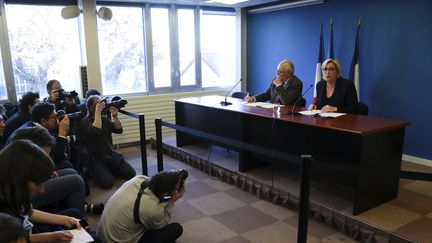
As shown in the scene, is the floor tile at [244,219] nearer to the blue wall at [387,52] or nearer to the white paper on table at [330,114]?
the white paper on table at [330,114]

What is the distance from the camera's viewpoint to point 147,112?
17.7ft

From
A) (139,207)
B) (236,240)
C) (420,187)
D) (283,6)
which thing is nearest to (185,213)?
(236,240)

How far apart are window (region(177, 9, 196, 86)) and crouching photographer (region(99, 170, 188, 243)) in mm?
3923

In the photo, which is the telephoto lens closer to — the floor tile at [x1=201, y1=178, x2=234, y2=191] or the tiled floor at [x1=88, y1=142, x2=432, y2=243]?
the tiled floor at [x1=88, y1=142, x2=432, y2=243]

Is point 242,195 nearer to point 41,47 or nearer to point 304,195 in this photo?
point 304,195

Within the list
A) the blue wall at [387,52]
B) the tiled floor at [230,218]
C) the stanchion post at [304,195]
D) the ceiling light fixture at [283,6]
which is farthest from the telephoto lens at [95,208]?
the ceiling light fixture at [283,6]

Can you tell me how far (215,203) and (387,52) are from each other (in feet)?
9.26

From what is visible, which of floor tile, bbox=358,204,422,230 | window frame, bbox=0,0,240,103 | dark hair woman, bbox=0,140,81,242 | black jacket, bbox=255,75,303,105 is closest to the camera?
dark hair woman, bbox=0,140,81,242

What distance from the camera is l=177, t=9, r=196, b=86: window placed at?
568 centimetres

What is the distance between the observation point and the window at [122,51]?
5.14 meters

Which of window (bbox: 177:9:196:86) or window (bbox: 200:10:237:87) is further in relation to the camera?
window (bbox: 200:10:237:87)

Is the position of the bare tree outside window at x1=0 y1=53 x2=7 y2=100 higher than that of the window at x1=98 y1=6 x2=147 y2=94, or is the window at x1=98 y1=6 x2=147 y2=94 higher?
the window at x1=98 y1=6 x2=147 y2=94

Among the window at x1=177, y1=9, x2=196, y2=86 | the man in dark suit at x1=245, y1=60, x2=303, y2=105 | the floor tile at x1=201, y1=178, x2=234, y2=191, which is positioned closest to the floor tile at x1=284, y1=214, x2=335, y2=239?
the floor tile at x1=201, y1=178, x2=234, y2=191

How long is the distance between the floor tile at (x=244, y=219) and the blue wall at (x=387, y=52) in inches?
92.2
